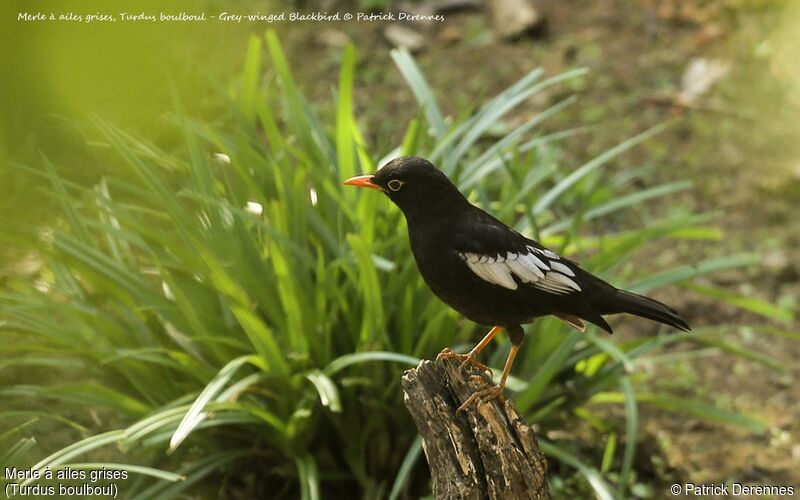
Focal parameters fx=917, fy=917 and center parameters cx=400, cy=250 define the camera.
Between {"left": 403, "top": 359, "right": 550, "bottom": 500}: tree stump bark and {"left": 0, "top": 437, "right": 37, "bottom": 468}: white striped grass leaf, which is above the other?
{"left": 0, "top": 437, "right": 37, "bottom": 468}: white striped grass leaf

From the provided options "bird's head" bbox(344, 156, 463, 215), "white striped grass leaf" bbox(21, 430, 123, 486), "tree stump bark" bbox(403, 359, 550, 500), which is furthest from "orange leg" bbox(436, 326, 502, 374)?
"white striped grass leaf" bbox(21, 430, 123, 486)

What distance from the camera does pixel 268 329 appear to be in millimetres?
3365

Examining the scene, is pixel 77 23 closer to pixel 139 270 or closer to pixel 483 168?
pixel 139 270

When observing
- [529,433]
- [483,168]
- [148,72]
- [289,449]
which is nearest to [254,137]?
[483,168]

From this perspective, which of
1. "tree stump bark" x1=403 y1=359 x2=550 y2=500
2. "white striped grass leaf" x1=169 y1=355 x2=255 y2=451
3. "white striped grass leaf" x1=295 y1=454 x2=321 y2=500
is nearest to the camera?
"tree stump bark" x1=403 y1=359 x2=550 y2=500

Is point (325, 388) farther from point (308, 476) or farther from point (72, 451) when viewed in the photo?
point (72, 451)

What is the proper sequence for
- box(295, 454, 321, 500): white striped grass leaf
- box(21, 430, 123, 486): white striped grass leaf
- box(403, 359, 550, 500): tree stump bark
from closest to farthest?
1. box(403, 359, 550, 500): tree stump bark
2. box(21, 430, 123, 486): white striped grass leaf
3. box(295, 454, 321, 500): white striped grass leaf

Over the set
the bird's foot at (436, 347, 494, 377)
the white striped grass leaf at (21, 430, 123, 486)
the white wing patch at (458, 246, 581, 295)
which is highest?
the white wing patch at (458, 246, 581, 295)

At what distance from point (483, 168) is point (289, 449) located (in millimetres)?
1566

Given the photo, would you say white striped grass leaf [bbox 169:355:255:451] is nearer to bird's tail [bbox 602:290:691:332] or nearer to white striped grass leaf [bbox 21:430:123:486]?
white striped grass leaf [bbox 21:430:123:486]

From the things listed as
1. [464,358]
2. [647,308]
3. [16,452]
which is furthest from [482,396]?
[16,452]

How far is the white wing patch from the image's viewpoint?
249 cm

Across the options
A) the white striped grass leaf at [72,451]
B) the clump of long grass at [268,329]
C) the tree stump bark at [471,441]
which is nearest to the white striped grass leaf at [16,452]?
the white striped grass leaf at [72,451]

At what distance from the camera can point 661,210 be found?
5.65m
